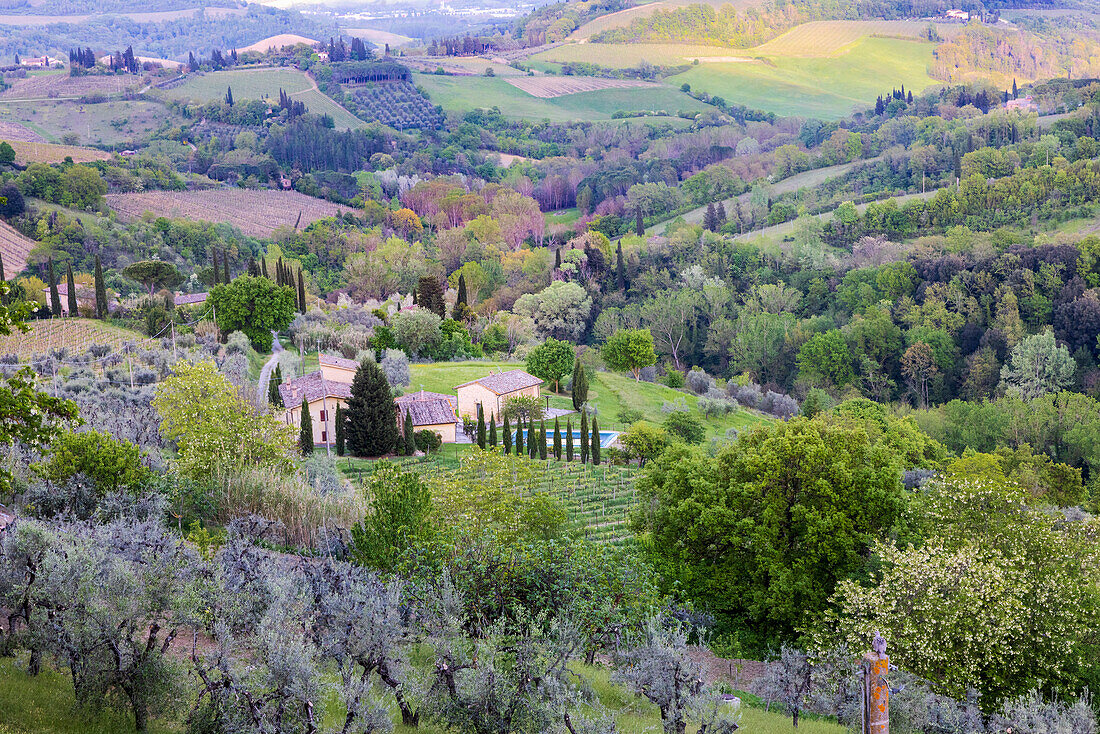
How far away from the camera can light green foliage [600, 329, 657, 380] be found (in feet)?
244

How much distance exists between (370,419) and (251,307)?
69.8 feet

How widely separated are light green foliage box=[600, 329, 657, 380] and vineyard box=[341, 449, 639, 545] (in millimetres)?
24936

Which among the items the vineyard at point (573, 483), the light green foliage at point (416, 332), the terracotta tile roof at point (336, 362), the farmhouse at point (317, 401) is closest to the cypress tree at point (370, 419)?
the farmhouse at point (317, 401)

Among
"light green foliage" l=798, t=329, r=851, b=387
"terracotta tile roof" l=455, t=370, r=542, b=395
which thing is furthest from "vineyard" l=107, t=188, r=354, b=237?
"terracotta tile roof" l=455, t=370, r=542, b=395

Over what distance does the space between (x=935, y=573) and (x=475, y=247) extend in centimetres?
9902

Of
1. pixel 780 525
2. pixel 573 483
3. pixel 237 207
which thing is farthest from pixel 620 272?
pixel 780 525

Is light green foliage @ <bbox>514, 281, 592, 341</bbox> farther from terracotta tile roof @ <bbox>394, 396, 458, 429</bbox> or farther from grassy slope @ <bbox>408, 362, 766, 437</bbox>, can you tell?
terracotta tile roof @ <bbox>394, 396, 458, 429</bbox>

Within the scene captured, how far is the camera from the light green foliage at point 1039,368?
76.4 meters

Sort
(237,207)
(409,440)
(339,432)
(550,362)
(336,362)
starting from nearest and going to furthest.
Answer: (339,432) → (409,440) → (336,362) → (550,362) → (237,207)

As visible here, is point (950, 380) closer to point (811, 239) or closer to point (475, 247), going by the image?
point (811, 239)

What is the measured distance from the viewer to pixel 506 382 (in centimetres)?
5734

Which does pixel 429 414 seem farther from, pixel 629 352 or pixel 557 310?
pixel 557 310

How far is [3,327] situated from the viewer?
46.1 feet

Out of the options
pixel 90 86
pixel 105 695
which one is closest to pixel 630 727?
pixel 105 695
